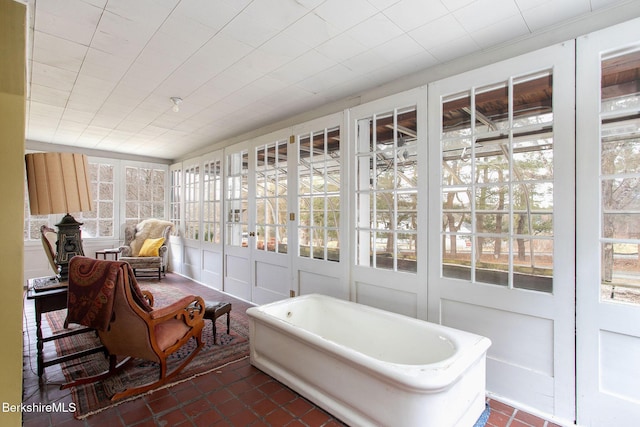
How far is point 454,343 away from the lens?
187 cm

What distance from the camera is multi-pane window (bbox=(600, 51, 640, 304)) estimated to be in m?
1.75

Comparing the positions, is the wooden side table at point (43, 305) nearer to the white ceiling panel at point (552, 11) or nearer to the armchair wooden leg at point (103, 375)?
the armchair wooden leg at point (103, 375)

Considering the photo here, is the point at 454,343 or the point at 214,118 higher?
the point at 214,118

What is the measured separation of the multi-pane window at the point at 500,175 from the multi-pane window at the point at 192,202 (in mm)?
4335

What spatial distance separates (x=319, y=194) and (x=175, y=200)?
4361mm

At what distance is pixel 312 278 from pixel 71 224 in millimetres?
2336

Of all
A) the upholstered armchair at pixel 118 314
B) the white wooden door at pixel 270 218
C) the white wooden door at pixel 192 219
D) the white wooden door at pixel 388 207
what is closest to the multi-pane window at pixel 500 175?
the white wooden door at pixel 388 207

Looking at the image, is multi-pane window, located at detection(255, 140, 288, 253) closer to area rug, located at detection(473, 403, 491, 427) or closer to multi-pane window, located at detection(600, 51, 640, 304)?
area rug, located at detection(473, 403, 491, 427)

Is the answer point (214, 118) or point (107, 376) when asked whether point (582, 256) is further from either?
point (214, 118)

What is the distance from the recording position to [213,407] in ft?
6.44

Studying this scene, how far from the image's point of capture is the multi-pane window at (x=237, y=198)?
175 inches

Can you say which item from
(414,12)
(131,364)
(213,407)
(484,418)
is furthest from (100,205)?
(484,418)

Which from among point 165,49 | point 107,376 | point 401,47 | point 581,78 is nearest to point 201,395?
point 107,376

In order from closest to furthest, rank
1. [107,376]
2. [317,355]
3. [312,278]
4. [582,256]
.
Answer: [582,256]
[317,355]
[107,376]
[312,278]
